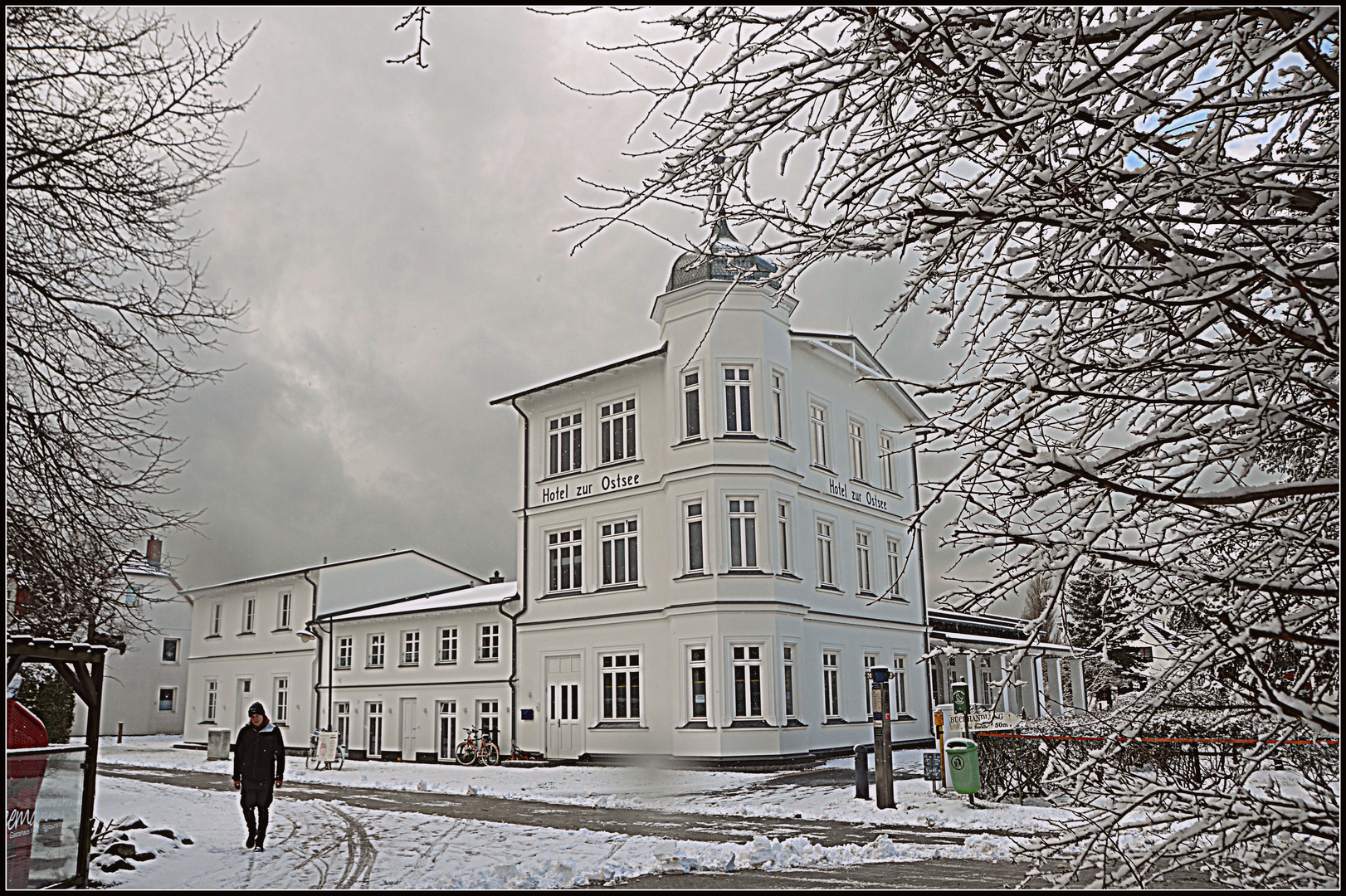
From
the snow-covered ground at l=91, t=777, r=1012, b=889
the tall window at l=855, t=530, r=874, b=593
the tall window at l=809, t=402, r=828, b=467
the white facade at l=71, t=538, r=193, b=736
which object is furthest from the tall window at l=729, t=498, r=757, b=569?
the white facade at l=71, t=538, r=193, b=736

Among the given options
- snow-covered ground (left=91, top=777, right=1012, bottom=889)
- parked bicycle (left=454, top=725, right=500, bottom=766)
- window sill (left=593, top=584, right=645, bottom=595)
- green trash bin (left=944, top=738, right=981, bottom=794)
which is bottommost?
parked bicycle (left=454, top=725, right=500, bottom=766)

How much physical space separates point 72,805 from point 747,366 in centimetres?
2046

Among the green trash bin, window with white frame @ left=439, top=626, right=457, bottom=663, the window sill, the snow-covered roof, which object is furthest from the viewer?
the snow-covered roof

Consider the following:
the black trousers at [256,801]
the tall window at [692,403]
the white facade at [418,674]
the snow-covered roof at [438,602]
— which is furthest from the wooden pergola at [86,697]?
the snow-covered roof at [438,602]

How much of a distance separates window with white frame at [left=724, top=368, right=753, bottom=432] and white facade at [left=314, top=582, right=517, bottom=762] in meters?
9.50

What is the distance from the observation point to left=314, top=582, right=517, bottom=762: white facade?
103 feet

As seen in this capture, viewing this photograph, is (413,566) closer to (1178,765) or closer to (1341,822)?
(1178,765)

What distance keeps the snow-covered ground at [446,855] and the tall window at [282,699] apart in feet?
81.5

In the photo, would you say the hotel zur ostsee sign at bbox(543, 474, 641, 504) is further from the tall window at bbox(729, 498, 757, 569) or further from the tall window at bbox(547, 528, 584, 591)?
the tall window at bbox(729, 498, 757, 569)

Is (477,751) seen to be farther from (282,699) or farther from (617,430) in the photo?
(282,699)

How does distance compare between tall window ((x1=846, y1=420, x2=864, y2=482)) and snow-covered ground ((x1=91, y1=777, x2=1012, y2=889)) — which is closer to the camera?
snow-covered ground ((x1=91, y1=777, x2=1012, y2=889))

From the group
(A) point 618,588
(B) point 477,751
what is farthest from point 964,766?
(B) point 477,751

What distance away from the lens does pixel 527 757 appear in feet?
93.8

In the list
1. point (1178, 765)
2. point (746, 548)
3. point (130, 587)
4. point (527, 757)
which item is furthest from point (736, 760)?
point (130, 587)
